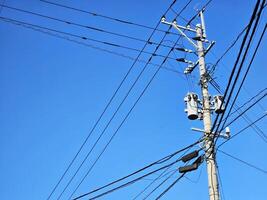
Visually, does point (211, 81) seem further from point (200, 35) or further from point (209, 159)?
point (209, 159)

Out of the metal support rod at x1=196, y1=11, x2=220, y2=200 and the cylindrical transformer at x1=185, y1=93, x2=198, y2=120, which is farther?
the cylindrical transformer at x1=185, y1=93, x2=198, y2=120

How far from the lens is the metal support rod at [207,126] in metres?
12.1

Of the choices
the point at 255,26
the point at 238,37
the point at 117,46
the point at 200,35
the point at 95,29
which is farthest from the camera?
the point at 200,35

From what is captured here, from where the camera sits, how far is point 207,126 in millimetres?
13273

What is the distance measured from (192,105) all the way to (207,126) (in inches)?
30.4

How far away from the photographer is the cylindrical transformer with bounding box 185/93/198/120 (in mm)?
13672

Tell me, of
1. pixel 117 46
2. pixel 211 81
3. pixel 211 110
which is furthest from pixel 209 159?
pixel 117 46

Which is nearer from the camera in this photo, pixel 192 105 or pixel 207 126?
pixel 207 126

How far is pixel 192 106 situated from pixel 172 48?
1.64m

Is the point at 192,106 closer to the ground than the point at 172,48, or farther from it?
closer to the ground

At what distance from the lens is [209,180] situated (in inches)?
481

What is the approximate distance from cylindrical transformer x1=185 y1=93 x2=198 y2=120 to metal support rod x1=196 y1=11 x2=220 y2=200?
0.78 feet

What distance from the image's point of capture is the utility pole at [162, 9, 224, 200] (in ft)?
40.2

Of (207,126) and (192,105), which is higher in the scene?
(192,105)
